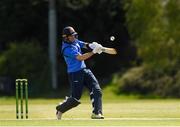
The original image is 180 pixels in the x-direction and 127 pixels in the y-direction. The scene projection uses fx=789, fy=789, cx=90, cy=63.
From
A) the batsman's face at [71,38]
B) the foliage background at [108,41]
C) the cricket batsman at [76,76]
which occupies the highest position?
the foliage background at [108,41]

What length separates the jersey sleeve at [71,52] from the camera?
16422 millimetres

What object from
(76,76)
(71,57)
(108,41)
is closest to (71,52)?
(71,57)

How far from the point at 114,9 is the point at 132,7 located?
696 cm

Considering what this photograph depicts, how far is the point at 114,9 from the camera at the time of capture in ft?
Result: 165

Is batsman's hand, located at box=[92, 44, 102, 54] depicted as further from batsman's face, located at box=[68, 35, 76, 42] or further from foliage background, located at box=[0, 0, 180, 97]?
foliage background, located at box=[0, 0, 180, 97]

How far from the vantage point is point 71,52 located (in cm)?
1645

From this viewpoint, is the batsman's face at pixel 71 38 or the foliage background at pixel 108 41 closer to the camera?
the batsman's face at pixel 71 38

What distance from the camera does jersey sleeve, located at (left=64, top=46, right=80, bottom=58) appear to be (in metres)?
16.4

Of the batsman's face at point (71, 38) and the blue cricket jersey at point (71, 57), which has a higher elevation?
the batsman's face at point (71, 38)

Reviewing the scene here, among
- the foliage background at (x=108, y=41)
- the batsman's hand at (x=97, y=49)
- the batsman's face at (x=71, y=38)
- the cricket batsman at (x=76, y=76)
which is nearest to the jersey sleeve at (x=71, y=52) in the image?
the cricket batsman at (x=76, y=76)

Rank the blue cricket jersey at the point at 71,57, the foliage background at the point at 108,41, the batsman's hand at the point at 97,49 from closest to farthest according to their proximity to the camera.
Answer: the batsman's hand at the point at 97,49 < the blue cricket jersey at the point at 71,57 < the foliage background at the point at 108,41

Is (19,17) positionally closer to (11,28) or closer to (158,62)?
(11,28)

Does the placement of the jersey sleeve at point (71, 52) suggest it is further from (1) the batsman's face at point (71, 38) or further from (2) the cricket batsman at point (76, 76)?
(1) the batsman's face at point (71, 38)

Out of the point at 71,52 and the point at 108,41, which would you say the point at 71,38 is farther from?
the point at 108,41
